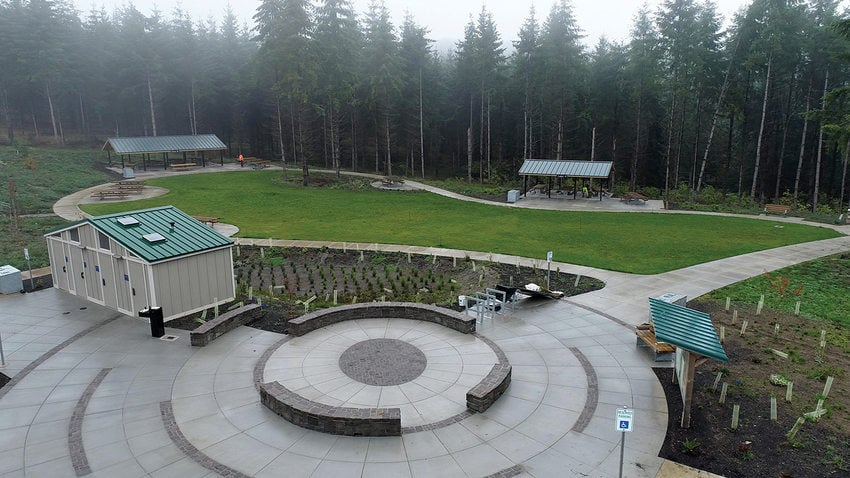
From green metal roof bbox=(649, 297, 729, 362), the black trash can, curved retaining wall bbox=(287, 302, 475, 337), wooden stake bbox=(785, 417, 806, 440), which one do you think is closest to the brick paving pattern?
the black trash can

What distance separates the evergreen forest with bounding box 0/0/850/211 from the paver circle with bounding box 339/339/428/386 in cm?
2056

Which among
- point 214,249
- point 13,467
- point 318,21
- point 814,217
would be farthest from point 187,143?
point 814,217

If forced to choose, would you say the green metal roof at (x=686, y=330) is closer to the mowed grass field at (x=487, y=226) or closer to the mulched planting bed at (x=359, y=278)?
the mulched planting bed at (x=359, y=278)

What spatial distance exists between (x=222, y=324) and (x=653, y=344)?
11.3 m

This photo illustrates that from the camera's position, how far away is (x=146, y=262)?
14.8 meters

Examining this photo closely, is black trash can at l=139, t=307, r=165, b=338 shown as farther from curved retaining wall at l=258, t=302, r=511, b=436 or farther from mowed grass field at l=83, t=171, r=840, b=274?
mowed grass field at l=83, t=171, r=840, b=274

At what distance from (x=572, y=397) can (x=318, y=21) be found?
143ft

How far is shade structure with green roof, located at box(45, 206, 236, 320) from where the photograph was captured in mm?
15367

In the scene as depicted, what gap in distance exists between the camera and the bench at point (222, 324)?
45.1 ft

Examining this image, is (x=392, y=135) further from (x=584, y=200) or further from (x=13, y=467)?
(x=13, y=467)

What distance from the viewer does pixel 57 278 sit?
1834cm

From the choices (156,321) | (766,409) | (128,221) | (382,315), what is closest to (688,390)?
(766,409)

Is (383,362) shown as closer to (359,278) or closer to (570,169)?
(359,278)

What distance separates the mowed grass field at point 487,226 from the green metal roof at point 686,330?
32.0ft
